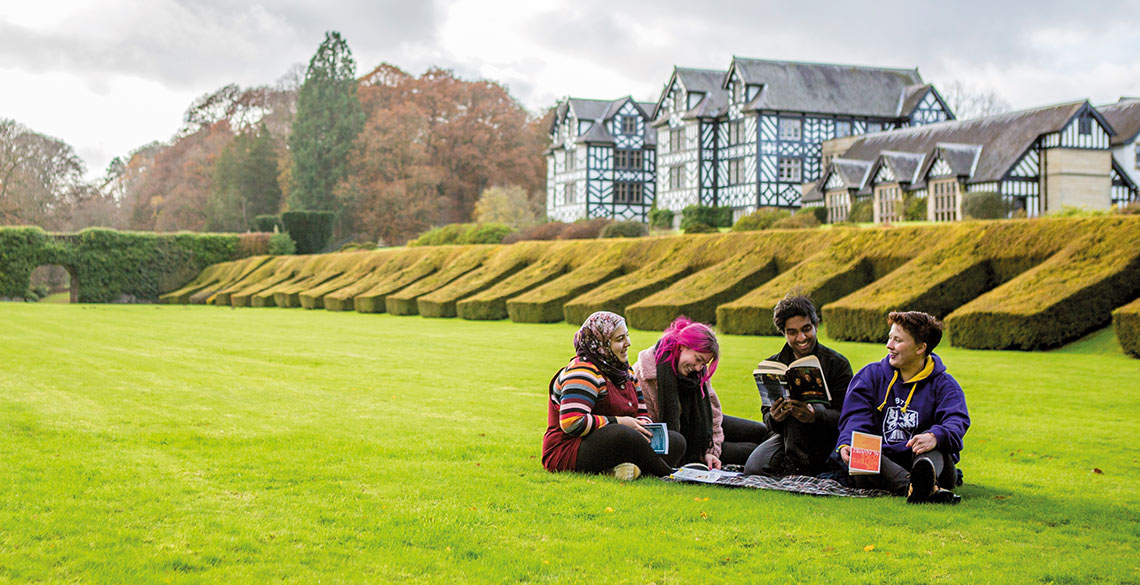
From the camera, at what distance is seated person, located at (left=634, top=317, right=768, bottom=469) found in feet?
19.9

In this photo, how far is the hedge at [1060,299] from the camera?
13.9 meters

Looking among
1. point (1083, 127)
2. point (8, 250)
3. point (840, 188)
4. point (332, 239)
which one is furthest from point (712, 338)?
point (332, 239)

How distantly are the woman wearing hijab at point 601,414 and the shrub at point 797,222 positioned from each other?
26682mm

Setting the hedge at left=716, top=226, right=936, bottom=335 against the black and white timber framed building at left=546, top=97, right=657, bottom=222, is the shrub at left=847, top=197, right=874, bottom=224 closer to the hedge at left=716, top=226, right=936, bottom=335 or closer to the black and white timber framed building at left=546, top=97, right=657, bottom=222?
the black and white timber framed building at left=546, top=97, right=657, bottom=222

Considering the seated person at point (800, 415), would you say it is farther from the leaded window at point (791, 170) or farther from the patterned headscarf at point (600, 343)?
the leaded window at point (791, 170)

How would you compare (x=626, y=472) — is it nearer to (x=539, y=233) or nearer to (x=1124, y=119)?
(x=1124, y=119)

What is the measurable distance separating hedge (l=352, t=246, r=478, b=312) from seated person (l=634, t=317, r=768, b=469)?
2573 cm

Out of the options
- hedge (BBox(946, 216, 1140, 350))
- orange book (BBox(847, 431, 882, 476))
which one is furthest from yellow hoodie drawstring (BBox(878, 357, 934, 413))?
hedge (BBox(946, 216, 1140, 350))

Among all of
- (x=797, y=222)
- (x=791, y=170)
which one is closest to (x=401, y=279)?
(x=797, y=222)

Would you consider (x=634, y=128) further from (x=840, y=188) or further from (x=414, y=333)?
(x=414, y=333)

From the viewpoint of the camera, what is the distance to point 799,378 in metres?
5.76

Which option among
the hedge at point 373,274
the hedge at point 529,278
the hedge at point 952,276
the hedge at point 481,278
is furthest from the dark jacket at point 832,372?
the hedge at point 373,274

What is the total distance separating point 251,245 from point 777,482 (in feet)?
178

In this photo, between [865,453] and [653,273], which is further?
[653,273]
